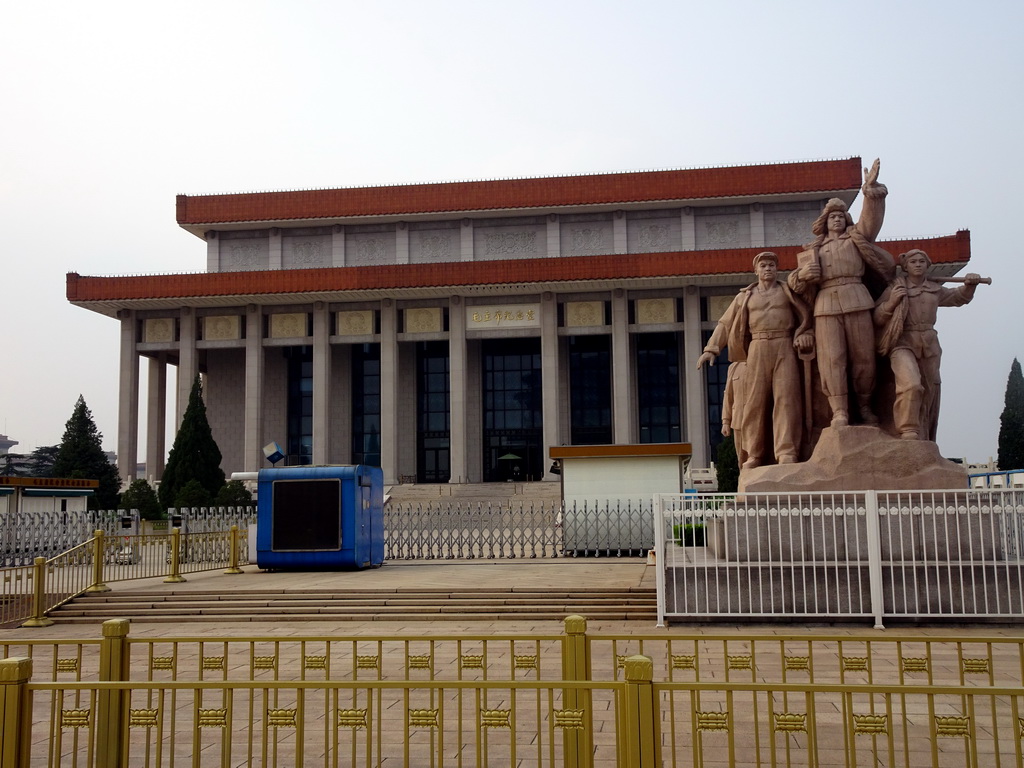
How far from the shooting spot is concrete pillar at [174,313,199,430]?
4266 centimetres

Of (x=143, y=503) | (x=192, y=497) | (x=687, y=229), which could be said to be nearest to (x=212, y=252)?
(x=192, y=497)

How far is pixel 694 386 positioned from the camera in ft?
133

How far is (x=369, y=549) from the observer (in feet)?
55.9

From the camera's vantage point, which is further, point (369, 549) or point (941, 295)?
point (369, 549)

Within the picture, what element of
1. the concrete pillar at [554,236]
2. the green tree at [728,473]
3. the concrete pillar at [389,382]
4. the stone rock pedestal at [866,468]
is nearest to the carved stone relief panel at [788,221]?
the concrete pillar at [554,236]

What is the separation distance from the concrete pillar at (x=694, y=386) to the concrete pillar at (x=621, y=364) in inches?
106

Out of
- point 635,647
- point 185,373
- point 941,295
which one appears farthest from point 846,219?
point 185,373

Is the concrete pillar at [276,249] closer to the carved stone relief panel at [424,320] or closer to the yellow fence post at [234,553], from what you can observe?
the carved stone relief panel at [424,320]

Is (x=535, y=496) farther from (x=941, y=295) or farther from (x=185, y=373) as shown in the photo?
(x=941, y=295)

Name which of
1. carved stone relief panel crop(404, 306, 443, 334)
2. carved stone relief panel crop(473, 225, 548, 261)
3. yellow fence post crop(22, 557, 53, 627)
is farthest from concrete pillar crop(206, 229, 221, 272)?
yellow fence post crop(22, 557, 53, 627)

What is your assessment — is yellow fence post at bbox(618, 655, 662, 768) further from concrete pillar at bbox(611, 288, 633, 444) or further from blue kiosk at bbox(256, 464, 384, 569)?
concrete pillar at bbox(611, 288, 633, 444)

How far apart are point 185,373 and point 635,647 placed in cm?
3795

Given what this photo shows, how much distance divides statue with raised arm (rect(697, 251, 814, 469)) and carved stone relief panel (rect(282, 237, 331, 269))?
1472 inches

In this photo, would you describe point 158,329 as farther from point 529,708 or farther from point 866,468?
point 529,708
